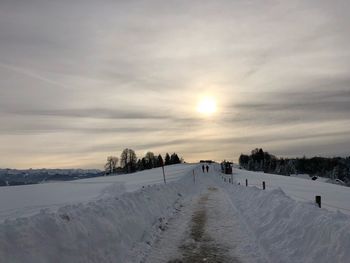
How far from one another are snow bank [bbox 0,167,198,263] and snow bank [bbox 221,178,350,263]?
158 inches

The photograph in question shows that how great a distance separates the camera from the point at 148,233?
1472cm

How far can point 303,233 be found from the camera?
11297 mm

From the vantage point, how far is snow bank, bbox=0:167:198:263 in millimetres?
8039

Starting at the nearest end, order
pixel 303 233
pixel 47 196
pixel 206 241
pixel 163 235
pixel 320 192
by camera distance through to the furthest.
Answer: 1. pixel 303 233
2. pixel 206 241
3. pixel 163 235
4. pixel 320 192
5. pixel 47 196

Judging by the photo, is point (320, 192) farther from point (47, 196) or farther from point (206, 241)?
point (206, 241)

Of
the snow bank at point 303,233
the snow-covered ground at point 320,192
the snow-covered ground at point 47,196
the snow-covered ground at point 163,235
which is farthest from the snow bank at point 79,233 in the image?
the snow-covered ground at point 320,192

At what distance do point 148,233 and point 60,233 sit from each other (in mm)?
5765

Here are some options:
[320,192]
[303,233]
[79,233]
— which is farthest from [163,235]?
[320,192]

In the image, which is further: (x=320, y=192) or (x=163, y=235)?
(x=320, y=192)

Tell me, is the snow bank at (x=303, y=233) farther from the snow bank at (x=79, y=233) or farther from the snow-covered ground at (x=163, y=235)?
the snow bank at (x=79, y=233)

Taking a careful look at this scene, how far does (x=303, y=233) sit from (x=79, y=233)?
590 cm

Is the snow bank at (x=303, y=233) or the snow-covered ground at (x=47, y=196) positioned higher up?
the snow-covered ground at (x=47, y=196)

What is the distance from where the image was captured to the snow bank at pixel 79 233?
8039mm

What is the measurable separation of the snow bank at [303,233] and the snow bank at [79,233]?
158 inches
